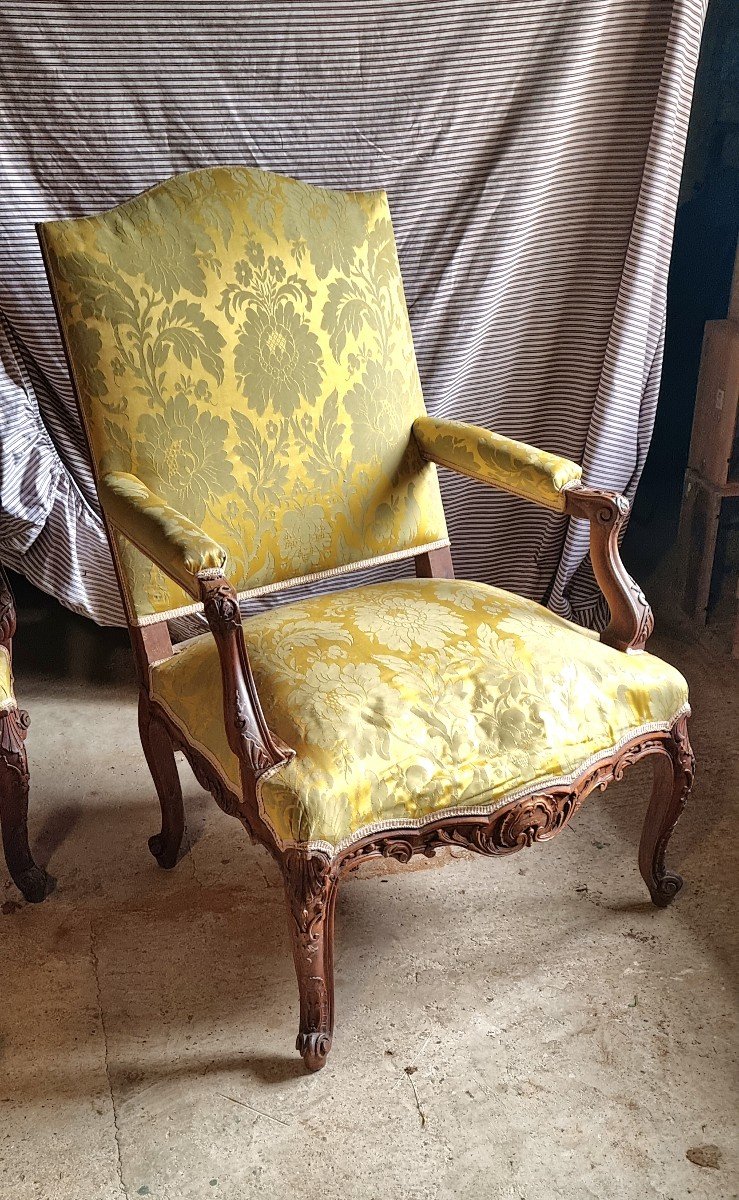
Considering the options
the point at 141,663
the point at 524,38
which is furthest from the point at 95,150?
the point at 141,663

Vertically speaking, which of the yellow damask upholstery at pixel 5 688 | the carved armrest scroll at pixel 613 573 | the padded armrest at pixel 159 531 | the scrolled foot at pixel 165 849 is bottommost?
the scrolled foot at pixel 165 849

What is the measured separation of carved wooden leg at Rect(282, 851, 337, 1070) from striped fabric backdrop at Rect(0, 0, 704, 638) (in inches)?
45.8

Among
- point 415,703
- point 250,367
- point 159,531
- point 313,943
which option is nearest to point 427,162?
point 250,367

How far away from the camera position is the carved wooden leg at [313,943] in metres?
1.28

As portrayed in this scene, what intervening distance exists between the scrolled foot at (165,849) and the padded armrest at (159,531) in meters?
0.61

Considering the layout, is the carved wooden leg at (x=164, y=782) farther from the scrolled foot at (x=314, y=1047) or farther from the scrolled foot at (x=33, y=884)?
the scrolled foot at (x=314, y=1047)

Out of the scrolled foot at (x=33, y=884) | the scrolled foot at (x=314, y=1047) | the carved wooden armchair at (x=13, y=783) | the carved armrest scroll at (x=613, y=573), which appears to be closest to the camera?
the scrolled foot at (x=314, y=1047)

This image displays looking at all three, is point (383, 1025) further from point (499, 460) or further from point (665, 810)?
point (499, 460)

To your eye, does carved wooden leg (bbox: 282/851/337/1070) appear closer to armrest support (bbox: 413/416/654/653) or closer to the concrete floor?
the concrete floor

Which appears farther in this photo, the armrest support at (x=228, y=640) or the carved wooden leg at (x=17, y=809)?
the carved wooden leg at (x=17, y=809)

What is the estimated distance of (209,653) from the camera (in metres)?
1.49

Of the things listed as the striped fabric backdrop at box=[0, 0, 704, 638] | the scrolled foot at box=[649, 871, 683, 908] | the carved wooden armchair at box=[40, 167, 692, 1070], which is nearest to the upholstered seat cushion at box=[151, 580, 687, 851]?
the carved wooden armchair at box=[40, 167, 692, 1070]

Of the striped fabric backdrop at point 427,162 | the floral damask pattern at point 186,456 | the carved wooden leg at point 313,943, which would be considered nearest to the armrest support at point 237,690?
the carved wooden leg at point 313,943

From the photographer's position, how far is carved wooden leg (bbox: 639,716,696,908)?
60.9 inches
